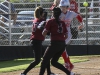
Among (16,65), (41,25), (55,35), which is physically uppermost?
(41,25)

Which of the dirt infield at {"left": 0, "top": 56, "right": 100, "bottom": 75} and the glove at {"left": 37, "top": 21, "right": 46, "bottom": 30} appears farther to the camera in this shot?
the dirt infield at {"left": 0, "top": 56, "right": 100, "bottom": 75}

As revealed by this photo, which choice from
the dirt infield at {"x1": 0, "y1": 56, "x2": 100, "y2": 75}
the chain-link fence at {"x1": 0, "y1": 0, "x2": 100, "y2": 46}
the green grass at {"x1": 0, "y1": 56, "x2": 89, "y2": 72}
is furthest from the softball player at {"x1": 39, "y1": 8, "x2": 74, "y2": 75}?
the chain-link fence at {"x1": 0, "y1": 0, "x2": 100, "y2": 46}

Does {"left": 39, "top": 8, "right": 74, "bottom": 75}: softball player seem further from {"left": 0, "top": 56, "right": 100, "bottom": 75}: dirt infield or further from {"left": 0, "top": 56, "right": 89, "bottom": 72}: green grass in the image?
{"left": 0, "top": 56, "right": 89, "bottom": 72}: green grass

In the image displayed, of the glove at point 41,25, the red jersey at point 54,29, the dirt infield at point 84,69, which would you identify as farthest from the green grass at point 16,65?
the red jersey at point 54,29

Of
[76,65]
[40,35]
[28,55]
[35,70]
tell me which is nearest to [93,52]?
[28,55]

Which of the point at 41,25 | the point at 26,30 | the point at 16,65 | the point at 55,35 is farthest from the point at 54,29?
the point at 26,30

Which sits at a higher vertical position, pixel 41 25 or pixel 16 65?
pixel 41 25

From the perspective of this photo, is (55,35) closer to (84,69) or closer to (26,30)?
(84,69)

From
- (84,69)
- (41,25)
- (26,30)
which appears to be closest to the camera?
(41,25)

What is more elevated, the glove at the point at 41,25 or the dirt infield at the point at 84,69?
the glove at the point at 41,25

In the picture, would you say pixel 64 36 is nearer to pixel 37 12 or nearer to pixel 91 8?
pixel 37 12

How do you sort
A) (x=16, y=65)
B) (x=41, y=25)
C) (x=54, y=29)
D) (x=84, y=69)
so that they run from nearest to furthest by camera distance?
1. (x=54, y=29)
2. (x=41, y=25)
3. (x=84, y=69)
4. (x=16, y=65)

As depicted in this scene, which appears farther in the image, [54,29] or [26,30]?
[26,30]

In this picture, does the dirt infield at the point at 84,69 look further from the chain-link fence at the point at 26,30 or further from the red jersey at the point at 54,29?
the chain-link fence at the point at 26,30
